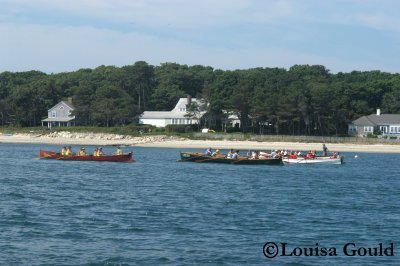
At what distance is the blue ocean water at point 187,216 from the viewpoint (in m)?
23.5

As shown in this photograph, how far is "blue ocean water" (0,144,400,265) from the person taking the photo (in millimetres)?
23547

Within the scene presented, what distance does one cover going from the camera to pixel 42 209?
106 feet

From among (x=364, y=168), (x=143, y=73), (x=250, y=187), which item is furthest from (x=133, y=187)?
(x=143, y=73)

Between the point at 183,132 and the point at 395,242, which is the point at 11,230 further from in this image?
the point at 183,132

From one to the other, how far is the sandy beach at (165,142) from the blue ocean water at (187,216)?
109ft

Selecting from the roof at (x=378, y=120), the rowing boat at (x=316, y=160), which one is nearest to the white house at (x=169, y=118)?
the roof at (x=378, y=120)

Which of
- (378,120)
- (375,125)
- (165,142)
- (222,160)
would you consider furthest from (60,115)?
(222,160)

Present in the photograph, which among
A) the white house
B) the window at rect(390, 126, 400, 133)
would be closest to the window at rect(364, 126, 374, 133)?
the window at rect(390, 126, 400, 133)

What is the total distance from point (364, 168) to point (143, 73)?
74.3 metres

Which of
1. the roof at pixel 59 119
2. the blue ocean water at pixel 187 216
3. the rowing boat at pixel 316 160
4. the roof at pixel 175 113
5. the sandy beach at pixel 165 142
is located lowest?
the blue ocean water at pixel 187 216

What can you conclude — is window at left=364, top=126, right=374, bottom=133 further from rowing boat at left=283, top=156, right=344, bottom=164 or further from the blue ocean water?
the blue ocean water

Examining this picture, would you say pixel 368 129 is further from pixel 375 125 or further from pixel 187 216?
pixel 187 216

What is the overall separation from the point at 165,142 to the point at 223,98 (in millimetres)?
17804

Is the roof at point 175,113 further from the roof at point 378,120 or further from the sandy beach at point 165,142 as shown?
the roof at point 378,120
